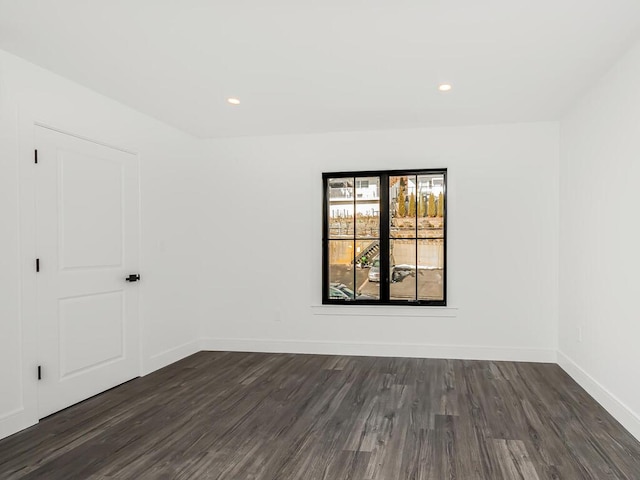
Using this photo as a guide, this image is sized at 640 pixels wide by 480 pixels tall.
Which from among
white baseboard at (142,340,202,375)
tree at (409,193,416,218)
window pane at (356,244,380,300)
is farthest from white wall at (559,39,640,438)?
white baseboard at (142,340,202,375)

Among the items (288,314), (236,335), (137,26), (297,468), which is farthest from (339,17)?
(236,335)

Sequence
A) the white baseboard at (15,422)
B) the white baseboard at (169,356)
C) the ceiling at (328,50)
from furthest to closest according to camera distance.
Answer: the white baseboard at (169,356), the white baseboard at (15,422), the ceiling at (328,50)

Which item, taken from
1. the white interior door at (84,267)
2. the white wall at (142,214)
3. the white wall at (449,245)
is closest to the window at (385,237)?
the white wall at (449,245)

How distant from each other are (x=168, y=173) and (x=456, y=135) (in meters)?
3.19

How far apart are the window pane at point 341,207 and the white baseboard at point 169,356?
6.89 ft

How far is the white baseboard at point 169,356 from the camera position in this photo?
14.5 feet

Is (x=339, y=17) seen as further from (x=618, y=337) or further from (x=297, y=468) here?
(x=618, y=337)

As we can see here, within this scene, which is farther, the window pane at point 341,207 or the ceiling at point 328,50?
the window pane at point 341,207

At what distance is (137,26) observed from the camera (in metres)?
2.64

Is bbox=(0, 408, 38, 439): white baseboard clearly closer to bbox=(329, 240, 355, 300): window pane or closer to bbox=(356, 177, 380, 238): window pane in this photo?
bbox=(329, 240, 355, 300): window pane

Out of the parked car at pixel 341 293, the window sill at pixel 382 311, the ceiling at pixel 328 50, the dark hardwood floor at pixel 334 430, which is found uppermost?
the ceiling at pixel 328 50

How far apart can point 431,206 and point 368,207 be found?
0.72 m

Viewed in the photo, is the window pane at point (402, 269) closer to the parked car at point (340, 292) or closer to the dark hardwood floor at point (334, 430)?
the parked car at point (340, 292)

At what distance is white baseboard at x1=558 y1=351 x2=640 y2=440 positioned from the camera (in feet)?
9.61
